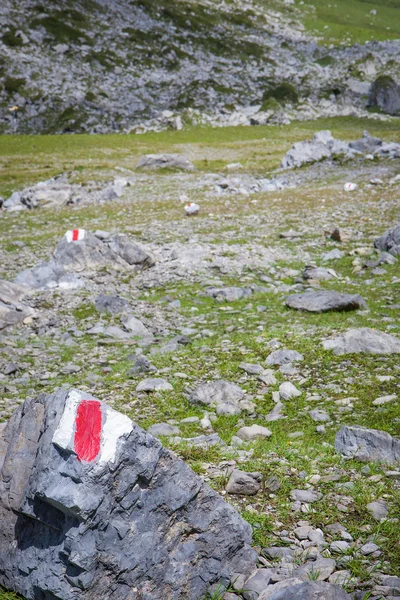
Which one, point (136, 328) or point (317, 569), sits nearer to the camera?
point (317, 569)

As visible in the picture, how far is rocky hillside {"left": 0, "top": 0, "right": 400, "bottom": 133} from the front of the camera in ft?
275

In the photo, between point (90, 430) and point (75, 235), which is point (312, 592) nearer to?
point (90, 430)

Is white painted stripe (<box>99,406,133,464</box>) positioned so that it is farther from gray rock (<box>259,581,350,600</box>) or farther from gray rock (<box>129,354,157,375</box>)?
gray rock (<box>129,354,157,375</box>)

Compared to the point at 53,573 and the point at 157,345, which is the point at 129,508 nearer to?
the point at 53,573

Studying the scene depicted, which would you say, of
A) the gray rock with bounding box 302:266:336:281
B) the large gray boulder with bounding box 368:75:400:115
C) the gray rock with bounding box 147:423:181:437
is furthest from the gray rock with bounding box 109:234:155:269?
the large gray boulder with bounding box 368:75:400:115

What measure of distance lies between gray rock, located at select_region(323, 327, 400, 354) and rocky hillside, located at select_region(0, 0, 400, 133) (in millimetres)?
74817

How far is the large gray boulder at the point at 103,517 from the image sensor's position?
13.4 ft

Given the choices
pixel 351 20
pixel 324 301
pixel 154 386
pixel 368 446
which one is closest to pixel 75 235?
pixel 324 301

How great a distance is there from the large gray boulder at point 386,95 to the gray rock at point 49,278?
91302 mm

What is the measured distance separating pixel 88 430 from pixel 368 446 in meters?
4.01

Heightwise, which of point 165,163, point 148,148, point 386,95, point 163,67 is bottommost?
point 148,148

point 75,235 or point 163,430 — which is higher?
point 163,430

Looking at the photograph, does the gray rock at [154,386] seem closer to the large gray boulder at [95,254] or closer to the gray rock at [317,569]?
the gray rock at [317,569]

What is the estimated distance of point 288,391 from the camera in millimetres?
8922
